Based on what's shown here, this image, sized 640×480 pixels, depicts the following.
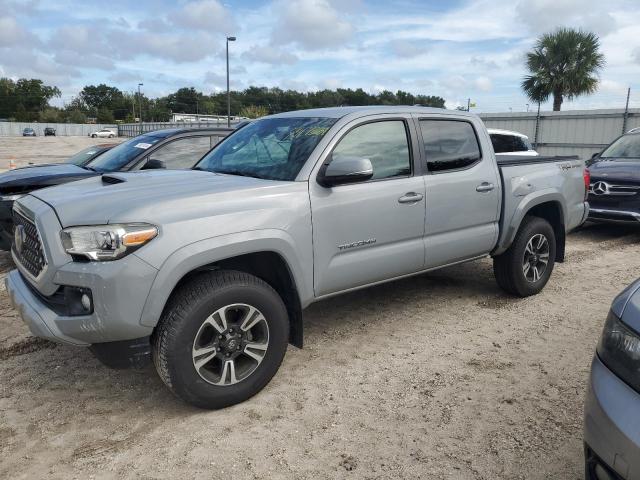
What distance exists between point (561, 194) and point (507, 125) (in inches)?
617

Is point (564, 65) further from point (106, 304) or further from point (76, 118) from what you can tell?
point (76, 118)

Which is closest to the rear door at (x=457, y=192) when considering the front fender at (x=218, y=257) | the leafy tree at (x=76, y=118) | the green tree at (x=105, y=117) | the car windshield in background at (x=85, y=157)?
the front fender at (x=218, y=257)

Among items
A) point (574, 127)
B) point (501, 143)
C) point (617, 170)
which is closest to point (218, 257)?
point (617, 170)

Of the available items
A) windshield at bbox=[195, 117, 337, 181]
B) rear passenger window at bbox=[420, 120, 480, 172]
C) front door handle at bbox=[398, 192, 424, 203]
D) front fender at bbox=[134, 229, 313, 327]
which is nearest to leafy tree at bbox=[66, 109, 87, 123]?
windshield at bbox=[195, 117, 337, 181]

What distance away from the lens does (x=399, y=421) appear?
3.11 metres

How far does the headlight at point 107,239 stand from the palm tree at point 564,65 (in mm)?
27941

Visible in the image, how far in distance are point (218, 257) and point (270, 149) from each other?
1225mm

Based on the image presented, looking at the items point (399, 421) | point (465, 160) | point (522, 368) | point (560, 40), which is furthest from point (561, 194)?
point (560, 40)

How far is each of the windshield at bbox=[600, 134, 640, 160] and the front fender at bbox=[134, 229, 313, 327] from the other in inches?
288

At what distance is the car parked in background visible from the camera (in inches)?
72.0

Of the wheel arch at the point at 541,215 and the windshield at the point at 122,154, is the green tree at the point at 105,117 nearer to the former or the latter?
the windshield at the point at 122,154

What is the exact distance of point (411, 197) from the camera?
402 cm

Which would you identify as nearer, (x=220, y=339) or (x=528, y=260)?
(x=220, y=339)

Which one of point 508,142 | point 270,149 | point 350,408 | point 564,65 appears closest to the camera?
point 350,408
